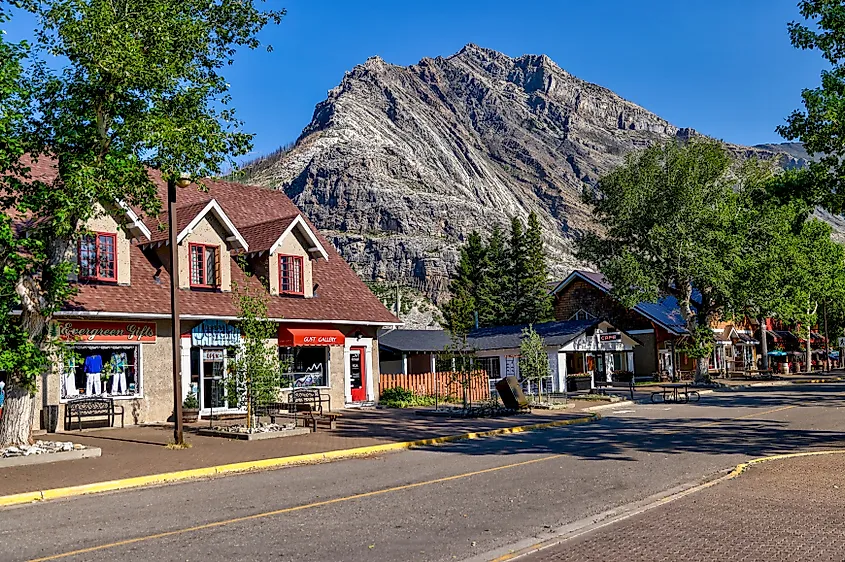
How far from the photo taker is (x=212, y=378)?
25375 mm

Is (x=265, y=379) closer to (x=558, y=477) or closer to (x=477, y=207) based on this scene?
(x=558, y=477)

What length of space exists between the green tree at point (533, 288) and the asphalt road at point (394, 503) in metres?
53.7

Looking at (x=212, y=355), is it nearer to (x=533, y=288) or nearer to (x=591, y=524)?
(x=591, y=524)

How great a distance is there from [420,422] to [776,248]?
2980 centimetres

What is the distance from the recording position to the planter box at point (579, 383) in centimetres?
4181

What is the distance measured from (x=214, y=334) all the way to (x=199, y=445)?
24.4 ft

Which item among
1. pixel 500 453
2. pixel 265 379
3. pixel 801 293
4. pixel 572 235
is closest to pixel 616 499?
pixel 500 453

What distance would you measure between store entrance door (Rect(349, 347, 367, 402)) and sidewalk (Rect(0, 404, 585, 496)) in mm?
3486

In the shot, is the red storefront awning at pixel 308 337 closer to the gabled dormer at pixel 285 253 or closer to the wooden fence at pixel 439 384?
the gabled dormer at pixel 285 253

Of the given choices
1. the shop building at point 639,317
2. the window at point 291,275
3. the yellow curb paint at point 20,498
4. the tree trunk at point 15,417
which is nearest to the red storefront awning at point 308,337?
the window at point 291,275

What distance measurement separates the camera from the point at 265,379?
19953 millimetres

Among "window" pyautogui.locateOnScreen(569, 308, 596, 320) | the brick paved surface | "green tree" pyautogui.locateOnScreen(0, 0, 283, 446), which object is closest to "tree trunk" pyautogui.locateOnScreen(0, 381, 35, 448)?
"green tree" pyautogui.locateOnScreen(0, 0, 283, 446)

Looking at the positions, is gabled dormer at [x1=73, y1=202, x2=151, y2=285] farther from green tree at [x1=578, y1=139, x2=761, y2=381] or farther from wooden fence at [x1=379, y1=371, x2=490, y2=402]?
green tree at [x1=578, y1=139, x2=761, y2=381]

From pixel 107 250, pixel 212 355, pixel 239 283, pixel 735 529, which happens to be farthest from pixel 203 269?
pixel 735 529
